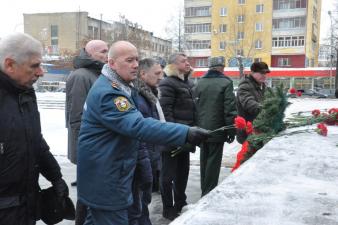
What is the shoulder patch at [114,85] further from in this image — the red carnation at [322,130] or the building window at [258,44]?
the building window at [258,44]

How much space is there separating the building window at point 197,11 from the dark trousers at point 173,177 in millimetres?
55766

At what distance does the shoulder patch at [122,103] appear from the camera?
247 cm

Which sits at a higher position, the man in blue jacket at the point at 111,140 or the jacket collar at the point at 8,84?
the jacket collar at the point at 8,84

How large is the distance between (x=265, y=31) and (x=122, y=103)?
176ft

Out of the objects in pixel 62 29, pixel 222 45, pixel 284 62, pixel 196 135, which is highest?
pixel 62 29

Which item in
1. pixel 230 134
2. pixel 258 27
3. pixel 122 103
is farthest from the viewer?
pixel 258 27

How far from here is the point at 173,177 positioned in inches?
185

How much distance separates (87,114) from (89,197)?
517mm

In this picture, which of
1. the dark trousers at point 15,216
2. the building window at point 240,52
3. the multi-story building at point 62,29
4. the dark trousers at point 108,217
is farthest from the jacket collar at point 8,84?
the multi-story building at point 62,29

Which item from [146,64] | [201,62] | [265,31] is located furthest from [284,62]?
[146,64]

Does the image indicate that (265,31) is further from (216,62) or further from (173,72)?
(173,72)

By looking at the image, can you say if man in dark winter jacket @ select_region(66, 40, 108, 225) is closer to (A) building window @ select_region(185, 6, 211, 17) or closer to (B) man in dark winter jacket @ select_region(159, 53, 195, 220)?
(B) man in dark winter jacket @ select_region(159, 53, 195, 220)

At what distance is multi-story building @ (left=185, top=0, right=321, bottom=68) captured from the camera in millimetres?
51469

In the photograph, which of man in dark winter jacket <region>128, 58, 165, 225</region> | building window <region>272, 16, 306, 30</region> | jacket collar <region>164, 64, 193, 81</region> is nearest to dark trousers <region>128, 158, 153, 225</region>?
man in dark winter jacket <region>128, 58, 165, 225</region>
